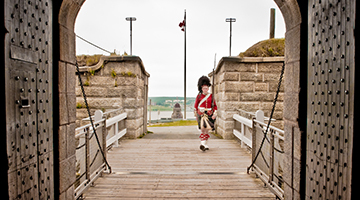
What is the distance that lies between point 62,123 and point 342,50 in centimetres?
319

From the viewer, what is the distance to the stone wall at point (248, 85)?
7.88 metres

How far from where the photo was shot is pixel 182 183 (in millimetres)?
4238

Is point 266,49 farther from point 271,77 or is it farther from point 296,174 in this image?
point 296,174

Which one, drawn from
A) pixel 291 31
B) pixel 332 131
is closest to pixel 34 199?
pixel 332 131

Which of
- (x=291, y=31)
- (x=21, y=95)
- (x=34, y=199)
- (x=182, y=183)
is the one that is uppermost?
(x=291, y=31)

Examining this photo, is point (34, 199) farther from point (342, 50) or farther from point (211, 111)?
point (211, 111)

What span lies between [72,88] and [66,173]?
1133 millimetres

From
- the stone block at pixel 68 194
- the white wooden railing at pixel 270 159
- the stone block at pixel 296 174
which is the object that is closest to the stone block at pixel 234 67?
the white wooden railing at pixel 270 159

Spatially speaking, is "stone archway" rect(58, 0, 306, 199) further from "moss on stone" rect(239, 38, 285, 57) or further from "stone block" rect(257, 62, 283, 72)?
"moss on stone" rect(239, 38, 285, 57)

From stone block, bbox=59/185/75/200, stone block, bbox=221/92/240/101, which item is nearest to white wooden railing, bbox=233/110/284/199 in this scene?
stone block, bbox=59/185/75/200

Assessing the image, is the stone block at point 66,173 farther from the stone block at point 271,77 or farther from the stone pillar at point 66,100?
the stone block at point 271,77

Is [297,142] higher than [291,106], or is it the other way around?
[291,106]

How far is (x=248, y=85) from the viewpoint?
793cm

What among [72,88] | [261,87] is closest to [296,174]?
[72,88]
